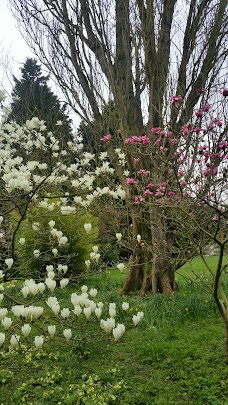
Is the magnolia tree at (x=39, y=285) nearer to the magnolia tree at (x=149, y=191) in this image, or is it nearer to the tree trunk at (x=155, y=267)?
the magnolia tree at (x=149, y=191)

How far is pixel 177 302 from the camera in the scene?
4.68 meters

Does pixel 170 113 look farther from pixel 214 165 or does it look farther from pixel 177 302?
pixel 177 302

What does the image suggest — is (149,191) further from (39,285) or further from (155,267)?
(155,267)

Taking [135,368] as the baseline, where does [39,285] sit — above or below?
above

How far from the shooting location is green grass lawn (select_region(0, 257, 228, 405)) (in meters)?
2.74

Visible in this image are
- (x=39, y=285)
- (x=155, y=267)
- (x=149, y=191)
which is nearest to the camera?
(x=39, y=285)

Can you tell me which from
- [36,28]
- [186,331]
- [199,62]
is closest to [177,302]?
[186,331]

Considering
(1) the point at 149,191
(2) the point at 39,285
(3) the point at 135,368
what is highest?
(1) the point at 149,191

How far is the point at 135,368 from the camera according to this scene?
126 inches

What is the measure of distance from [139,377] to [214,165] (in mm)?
1855

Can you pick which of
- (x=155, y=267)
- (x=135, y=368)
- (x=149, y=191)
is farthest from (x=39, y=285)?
(x=155, y=267)

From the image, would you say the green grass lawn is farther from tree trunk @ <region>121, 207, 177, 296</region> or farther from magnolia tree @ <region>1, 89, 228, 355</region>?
tree trunk @ <region>121, 207, 177, 296</region>

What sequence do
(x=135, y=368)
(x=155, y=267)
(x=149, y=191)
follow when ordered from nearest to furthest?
1. (x=135, y=368)
2. (x=149, y=191)
3. (x=155, y=267)

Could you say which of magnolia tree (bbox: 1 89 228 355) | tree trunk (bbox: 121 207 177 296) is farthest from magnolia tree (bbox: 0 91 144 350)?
tree trunk (bbox: 121 207 177 296)
